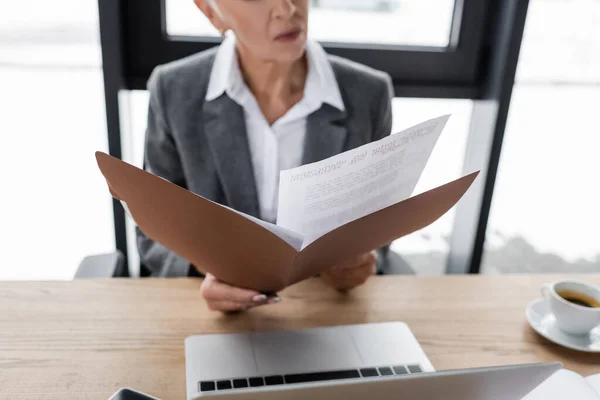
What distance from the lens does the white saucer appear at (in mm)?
768

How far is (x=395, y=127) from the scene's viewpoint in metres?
1.54

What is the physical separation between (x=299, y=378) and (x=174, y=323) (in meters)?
0.22

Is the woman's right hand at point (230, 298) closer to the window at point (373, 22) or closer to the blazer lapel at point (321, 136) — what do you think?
the blazer lapel at point (321, 136)

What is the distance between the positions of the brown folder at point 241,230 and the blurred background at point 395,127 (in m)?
0.89

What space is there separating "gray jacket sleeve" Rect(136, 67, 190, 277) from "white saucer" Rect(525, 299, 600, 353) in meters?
0.72

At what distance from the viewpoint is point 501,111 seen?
66.4 inches

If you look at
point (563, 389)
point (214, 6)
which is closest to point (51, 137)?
point (214, 6)

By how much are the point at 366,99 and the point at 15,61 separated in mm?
1177

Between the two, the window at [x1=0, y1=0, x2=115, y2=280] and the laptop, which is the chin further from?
the window at [x1=0, y1=0, x2=115, y2=280]

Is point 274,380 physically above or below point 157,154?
below

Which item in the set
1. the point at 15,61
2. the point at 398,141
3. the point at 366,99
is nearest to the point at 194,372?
the point at 398,141

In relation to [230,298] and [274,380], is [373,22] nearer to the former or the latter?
[230,298]

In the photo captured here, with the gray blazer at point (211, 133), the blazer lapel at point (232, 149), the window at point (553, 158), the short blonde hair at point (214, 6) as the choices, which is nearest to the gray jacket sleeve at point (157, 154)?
the gray blazer at point (211, 133)

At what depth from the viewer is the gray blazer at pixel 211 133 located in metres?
1.13
